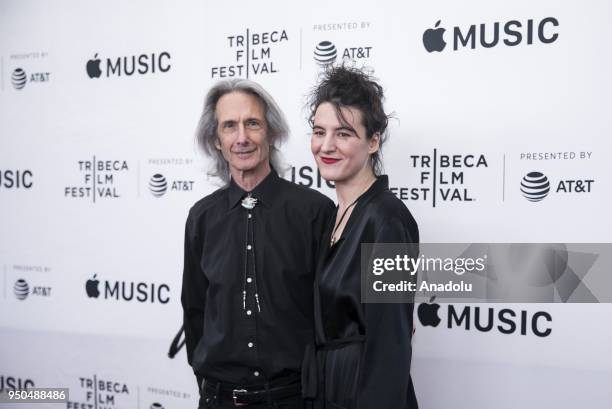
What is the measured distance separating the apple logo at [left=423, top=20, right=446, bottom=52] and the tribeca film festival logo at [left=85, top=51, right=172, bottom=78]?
1.21 metres

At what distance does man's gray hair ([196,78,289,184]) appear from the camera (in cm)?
161

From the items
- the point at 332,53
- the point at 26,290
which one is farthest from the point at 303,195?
the point at 26,290

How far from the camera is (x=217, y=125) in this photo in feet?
5.44

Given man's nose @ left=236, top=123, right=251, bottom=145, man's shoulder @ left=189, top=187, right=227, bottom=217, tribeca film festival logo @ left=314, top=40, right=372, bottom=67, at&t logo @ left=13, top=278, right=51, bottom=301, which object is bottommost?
at&t logo @ left=13, top=278, right=51, bottom=301

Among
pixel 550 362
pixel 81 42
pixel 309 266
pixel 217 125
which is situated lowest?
pixel 550 362

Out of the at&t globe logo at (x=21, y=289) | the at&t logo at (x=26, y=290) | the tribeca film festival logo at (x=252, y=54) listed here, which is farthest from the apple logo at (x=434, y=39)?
the at&t globe logo at (x=21, y=289)

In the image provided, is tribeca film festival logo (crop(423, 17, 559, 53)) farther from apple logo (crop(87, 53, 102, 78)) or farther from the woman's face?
apple logo (crop(87, 53, 102, 78))

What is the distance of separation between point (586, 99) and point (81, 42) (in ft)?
7.75

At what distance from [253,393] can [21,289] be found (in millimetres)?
1878

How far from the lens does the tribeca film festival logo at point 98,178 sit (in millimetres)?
2473

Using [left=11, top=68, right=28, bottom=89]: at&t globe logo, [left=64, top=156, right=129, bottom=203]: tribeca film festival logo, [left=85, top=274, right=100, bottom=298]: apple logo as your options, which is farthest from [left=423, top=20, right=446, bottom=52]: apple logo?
[left=11, top=68, right=28, bottom=89]: at&t globe logo

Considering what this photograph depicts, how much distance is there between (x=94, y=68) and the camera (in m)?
2.51

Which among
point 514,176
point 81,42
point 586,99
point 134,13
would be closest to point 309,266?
point 514,176

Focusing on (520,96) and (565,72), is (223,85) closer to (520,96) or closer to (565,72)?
(520,96)
